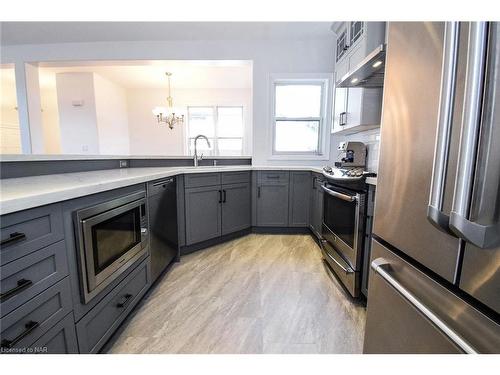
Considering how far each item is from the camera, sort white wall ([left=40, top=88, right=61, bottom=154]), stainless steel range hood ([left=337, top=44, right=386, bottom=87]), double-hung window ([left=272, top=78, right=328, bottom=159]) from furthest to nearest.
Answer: white wall ([left=40, top=88, right=61, bottom=154]), double-hung window ([left=272, top=78, right=328, bottom=159]), stainless steel range hood ([left=337, top=44, right=386, bottom=87])

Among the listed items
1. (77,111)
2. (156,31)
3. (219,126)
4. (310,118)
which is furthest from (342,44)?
(77,111)

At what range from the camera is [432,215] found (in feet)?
1.88

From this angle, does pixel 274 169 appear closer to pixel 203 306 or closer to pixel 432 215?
pixel 203 306

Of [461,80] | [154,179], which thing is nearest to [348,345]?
[461,80]

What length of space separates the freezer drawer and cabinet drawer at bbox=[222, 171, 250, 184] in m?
1.87

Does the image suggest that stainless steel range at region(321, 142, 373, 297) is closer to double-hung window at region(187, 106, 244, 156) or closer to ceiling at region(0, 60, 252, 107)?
ceiling at region(0, 60, 252, 107)

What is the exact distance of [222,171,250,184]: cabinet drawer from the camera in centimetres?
257

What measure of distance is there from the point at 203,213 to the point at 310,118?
205 cm

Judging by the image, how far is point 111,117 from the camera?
5.17 metres

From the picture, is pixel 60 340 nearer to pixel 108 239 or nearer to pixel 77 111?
pixel 108 239

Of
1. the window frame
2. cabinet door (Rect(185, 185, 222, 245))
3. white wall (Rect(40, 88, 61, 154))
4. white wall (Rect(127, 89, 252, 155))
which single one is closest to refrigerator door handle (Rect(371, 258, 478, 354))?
cabinet door (Rect(185, 185, 222, 245))

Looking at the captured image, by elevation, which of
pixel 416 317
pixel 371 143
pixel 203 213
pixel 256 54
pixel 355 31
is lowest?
pixel 203 213

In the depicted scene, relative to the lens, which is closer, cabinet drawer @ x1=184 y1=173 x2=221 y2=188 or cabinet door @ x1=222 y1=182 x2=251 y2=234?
cabinet drawer @ x1=184 y1=173 x2=221 y2=188
